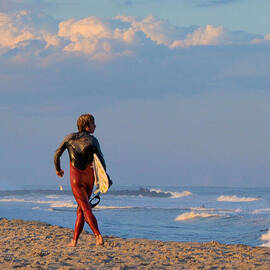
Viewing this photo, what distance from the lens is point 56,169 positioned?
32.5 feet

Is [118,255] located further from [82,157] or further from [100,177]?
[82,157]

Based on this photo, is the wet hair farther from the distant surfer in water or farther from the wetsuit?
the wetsuit

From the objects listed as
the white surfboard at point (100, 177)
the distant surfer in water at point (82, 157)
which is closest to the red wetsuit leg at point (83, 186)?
the distant surfer in water at point (82, 157)

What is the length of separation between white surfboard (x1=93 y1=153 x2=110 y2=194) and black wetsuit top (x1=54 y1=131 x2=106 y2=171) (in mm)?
73

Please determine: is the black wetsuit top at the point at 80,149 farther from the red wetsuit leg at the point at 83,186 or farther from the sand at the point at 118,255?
the sand at the point at 118,255

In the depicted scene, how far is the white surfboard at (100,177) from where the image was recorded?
31.2 ft

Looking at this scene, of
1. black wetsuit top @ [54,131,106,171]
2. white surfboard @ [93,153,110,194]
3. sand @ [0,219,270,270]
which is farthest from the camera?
black wetsuit top @ [54,131,106,171]

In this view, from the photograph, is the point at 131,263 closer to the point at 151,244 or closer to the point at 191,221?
the point at 151,244

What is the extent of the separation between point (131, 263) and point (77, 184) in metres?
1.54

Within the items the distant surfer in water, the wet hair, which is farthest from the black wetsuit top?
the wet hair

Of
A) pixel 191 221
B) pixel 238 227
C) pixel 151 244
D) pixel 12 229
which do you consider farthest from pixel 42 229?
pixel 191 221

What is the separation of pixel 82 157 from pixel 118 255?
1.67 m

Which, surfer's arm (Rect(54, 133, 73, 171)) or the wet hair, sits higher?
the wet hair

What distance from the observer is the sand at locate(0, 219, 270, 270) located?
890 centimetres
